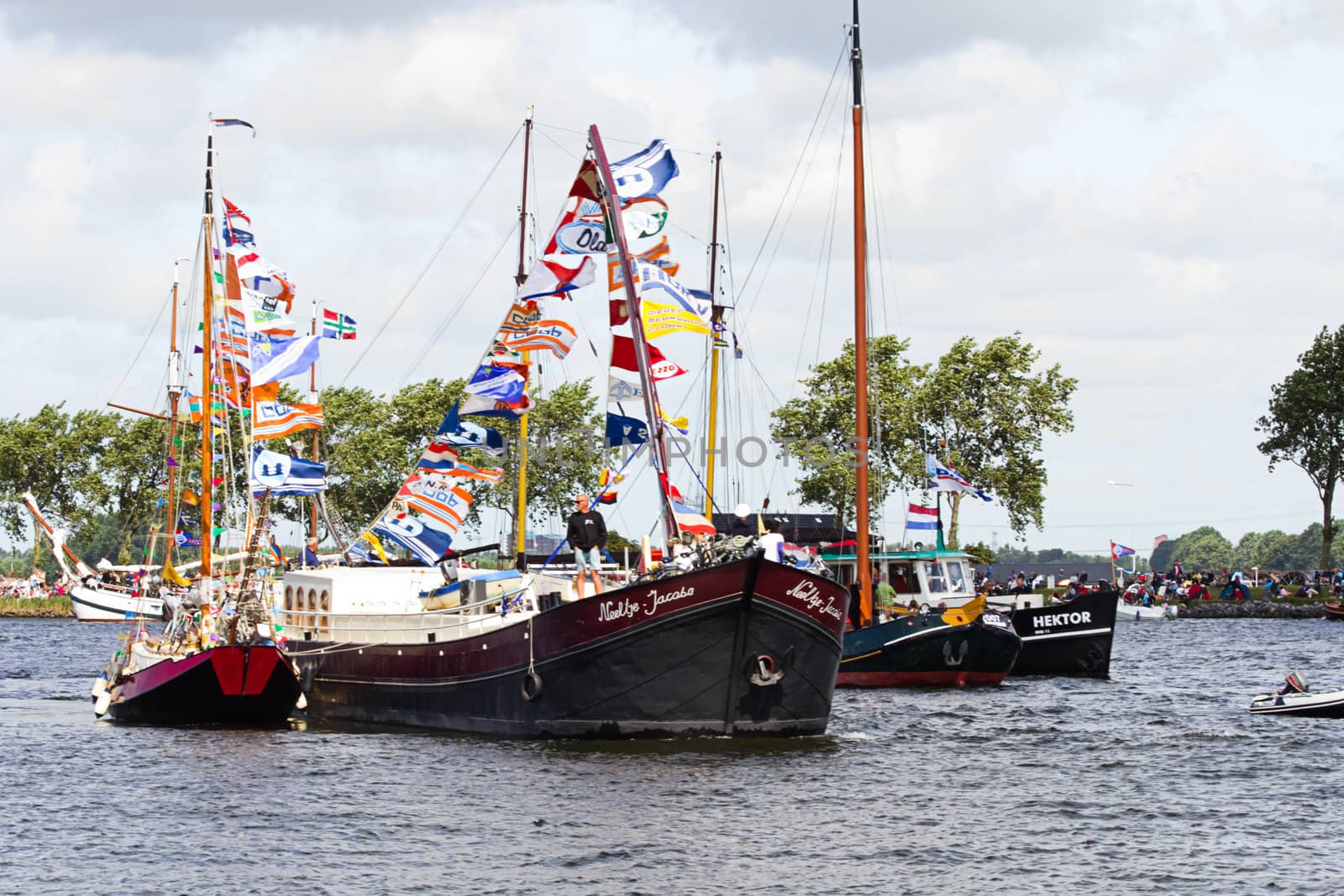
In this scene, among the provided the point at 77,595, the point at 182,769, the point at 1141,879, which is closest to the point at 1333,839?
the point at 1141,879

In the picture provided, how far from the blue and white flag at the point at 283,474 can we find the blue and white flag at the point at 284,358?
5.34 feet

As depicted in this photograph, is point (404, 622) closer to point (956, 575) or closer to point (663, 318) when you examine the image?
point (663, 318)

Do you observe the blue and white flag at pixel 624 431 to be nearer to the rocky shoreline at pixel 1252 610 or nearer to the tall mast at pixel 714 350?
the tall mast at pixel 714 350

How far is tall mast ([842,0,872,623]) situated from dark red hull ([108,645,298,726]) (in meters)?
16.2

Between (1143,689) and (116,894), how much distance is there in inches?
1234

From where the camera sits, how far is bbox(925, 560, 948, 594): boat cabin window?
48.7m

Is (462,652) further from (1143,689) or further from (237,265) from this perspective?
(1143,689)

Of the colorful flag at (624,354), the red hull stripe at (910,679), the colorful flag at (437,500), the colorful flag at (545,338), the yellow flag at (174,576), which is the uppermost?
the colorful flag at (545,338)

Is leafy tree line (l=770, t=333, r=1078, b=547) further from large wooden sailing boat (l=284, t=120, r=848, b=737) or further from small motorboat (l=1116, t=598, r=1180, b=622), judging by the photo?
large wooden sailing boat (l=284, t=120, r=848, b=737)

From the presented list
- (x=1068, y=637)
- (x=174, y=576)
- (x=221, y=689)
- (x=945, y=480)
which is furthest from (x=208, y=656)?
(x=1068, y=637)

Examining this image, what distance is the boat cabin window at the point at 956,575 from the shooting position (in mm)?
48969

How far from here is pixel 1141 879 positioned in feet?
61.6

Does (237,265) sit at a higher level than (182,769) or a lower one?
higher

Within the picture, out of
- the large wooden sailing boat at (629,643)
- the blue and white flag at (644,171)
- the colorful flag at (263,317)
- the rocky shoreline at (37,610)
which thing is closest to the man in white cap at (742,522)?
the large wooden sailing boat at (629,643)
